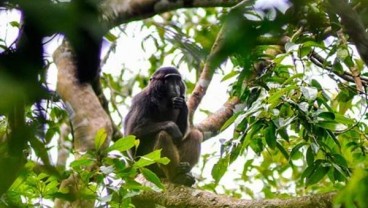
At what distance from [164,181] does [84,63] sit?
448cm

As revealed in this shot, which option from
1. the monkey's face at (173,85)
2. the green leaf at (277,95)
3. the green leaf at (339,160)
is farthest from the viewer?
the monkey's face at (173,85)

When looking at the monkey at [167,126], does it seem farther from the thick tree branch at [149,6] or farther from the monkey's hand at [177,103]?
the thick tree branch at [149,6]

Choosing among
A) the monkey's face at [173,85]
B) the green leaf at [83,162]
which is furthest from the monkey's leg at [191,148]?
the green leaf at [83,162]

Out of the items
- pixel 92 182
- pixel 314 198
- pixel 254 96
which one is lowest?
pixel 314 198

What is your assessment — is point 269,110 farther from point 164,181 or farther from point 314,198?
point 164,181

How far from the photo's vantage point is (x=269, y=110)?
3916mm

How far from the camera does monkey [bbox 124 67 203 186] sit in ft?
20.6

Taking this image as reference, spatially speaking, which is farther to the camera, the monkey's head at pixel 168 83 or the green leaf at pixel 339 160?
the monkey's head at pixel 168 83

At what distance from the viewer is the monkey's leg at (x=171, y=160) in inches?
234

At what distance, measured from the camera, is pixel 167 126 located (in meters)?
6.78

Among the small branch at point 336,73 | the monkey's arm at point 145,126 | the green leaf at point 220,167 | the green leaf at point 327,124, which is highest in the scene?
the monkey's arm at point 145,126

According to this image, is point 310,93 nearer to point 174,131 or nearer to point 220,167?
point 220,167

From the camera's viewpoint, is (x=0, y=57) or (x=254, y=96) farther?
(x=254, y=96)

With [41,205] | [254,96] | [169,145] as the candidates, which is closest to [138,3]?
[254,96]
